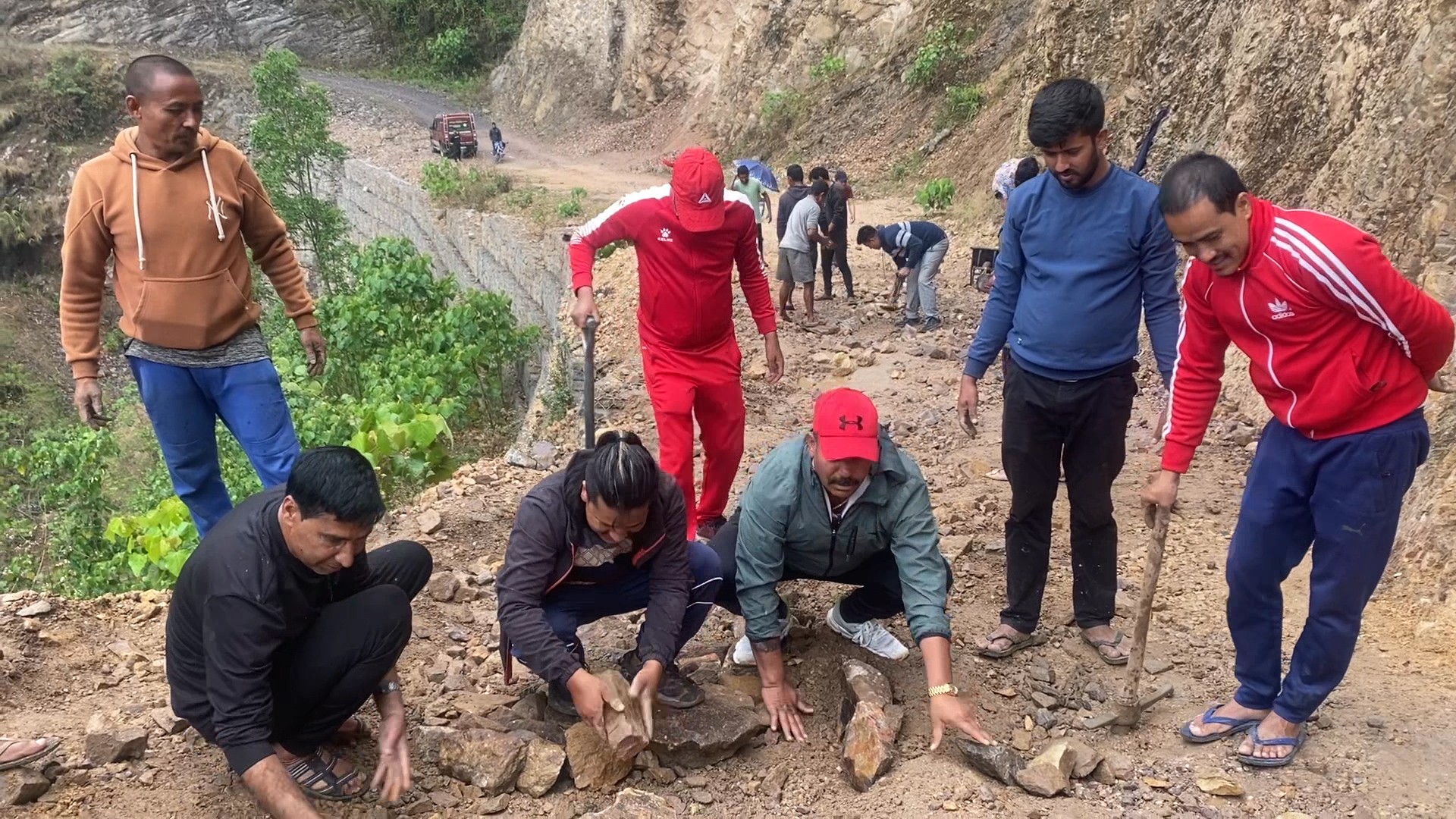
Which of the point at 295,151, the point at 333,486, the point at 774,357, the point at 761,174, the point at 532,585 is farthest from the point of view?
the point at 295,151

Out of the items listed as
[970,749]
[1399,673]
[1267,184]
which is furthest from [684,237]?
[1267,184]

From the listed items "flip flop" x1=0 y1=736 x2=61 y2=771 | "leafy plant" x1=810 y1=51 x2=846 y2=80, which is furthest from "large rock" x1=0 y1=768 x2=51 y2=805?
"leafy plant" x1=810 y1=51 x2=846 y2=80

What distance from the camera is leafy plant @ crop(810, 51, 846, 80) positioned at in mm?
16250

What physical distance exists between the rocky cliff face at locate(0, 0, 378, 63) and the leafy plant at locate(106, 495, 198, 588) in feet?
103

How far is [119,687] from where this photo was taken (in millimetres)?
3373

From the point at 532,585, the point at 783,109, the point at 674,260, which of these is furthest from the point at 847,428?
the point at 783,109

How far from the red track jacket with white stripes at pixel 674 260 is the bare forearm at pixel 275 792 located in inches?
85.4

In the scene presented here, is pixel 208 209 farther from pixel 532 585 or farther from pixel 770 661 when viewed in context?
pixel 770 661

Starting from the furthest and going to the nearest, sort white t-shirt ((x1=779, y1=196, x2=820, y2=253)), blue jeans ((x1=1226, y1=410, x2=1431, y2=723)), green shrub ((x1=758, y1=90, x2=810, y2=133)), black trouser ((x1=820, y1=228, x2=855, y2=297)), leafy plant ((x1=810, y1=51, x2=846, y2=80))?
green shrub ((x1=758, y1=90, x2=810, y2=133)), leafy plant ((x1=810, y1=51, x2=846, y2=80)), black trouser ((x1=820, y1=228, x2=855, y2=297)), white t-shirt ((x1=779, y1=196, x2=820, y2=253)), blue jeans ((x1=1226, y1=410, x2=1431, y2=723))

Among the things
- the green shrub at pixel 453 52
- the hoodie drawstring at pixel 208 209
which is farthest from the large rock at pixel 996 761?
the green shrub at pixel 453 52

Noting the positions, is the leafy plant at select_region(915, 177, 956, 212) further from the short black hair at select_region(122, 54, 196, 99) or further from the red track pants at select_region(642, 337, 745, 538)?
the short black hair at select_region(122, 54, 196, 99)

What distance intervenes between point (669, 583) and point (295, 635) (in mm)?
994

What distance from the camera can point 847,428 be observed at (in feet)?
8.72

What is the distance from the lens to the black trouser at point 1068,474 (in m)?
3.08
